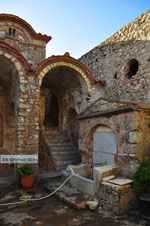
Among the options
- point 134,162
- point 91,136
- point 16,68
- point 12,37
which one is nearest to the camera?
point 134,162

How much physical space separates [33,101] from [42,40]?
532 centimetres

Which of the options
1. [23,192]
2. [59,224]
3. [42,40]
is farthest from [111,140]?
[42,40]

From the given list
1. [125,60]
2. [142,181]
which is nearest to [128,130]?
[142,181]

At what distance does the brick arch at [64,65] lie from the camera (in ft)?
23.7

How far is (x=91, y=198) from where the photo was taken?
4.51m

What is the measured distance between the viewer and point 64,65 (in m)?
7.81

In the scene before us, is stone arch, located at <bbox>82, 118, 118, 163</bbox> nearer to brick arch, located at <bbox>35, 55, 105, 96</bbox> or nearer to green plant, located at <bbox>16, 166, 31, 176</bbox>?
green plant, located at <bbox>16, 166, 31, 176</bbox>

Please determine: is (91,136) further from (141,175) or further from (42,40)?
(42,40)

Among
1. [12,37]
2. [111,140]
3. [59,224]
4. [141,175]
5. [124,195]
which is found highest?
[12,37]

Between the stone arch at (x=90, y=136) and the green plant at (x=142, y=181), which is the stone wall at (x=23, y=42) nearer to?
the stone arch at (x=90, y=136)

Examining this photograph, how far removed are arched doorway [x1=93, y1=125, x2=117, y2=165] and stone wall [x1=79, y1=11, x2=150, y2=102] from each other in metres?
2.50

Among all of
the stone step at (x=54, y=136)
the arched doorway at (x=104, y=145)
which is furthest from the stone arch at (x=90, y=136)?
the stone step at (x=54, y=136)

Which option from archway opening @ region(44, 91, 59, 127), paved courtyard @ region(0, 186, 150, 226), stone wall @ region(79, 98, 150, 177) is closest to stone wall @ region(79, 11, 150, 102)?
stone wall @ region(79, 98, 150, 177)

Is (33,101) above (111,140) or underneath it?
above
